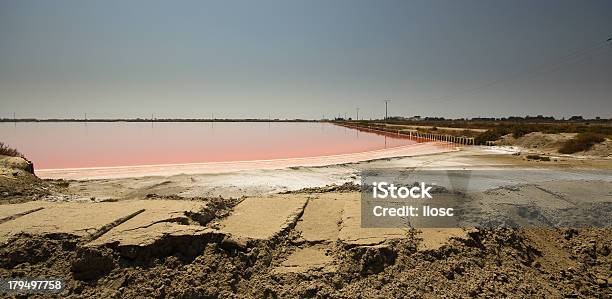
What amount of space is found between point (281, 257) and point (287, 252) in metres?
0.14

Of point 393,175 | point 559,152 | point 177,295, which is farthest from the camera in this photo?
point 559,152

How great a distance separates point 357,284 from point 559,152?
865 inches

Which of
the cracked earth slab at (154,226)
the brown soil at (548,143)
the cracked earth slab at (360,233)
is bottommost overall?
the cracked earth slab at (360,233)

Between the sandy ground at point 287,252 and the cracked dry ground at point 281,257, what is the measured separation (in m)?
0.01

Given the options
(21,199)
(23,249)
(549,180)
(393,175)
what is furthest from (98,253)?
(549,180)

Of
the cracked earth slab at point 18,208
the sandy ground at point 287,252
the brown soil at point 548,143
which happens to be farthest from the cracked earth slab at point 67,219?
the brown soil at point 548,143

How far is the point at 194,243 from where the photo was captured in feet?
16.1

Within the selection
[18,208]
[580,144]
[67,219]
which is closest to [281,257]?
[67,219]

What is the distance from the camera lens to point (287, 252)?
4934 mm

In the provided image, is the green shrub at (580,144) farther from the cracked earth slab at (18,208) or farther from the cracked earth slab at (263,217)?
the cracked earth slab at (18,208)

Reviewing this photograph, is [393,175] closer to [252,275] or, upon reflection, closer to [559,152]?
[252,275]

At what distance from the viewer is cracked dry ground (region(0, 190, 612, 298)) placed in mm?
4367

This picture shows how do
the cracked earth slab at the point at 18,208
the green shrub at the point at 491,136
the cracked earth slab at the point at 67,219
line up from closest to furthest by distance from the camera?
the cracked earth slab at the point at 67,219 → the cracked earth slab at the point at 18,208 → the green shrub at the point at 491,136

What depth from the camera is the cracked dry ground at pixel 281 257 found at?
4.37 meters
